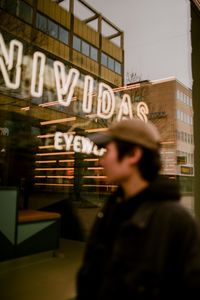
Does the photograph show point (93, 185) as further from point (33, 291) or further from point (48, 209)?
point (33, 291)

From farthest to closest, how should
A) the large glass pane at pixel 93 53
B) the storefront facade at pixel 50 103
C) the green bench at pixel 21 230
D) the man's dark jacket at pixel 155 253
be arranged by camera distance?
1. the large glass pane at pixel 93 53
2. the storefront facade at pixel 50 103
3. the green bench at pixel 21 230
4. the man's dark jacket at pixel 155 253

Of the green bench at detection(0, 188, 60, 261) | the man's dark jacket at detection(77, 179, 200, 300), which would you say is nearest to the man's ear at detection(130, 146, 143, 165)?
the man's dark jacket at detection(77, 179, 200, 300)

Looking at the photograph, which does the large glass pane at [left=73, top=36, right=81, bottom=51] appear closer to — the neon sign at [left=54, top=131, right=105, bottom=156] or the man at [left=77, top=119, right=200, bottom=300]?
the neon sign at [left=54, top=131, right=105, bottom=156]

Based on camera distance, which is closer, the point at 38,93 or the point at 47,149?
the point at 38,93

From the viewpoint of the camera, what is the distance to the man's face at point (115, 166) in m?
1.29

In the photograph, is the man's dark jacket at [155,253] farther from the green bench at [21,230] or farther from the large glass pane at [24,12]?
the large glass pane at [24,12]

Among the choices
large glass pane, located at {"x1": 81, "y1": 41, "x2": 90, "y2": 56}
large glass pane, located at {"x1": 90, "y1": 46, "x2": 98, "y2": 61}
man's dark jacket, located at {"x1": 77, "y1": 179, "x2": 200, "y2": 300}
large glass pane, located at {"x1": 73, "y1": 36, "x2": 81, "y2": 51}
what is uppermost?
large glass pane, located at {"x1": 73, "y1": 36, "x2": 81, "y2": 51}

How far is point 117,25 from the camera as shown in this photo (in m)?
5.85

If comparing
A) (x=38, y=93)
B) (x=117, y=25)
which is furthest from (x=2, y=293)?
(x=117, y=25)

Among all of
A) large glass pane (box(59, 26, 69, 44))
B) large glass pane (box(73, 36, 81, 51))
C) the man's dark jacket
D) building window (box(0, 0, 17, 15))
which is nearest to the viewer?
the man's dark jacket

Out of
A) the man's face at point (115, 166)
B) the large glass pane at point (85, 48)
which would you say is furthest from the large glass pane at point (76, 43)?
the man's face at point (115, 166)

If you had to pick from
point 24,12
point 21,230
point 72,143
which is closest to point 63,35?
point 24,12

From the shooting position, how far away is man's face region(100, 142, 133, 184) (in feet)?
4.22

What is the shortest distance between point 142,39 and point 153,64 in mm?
583
